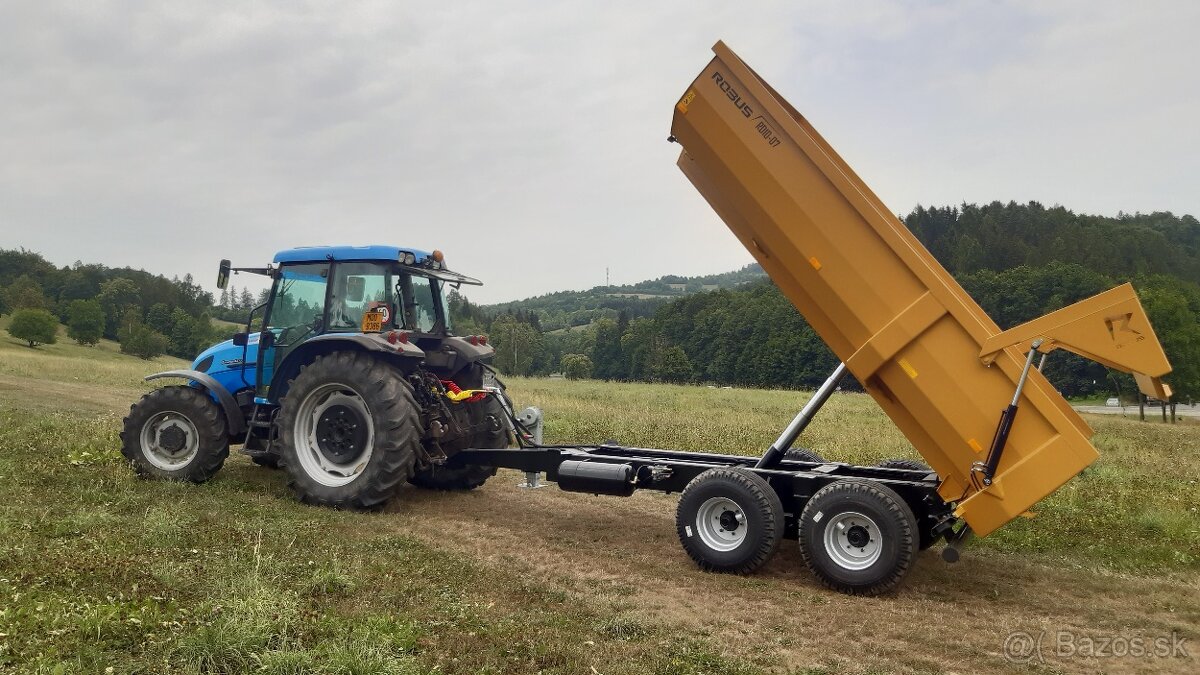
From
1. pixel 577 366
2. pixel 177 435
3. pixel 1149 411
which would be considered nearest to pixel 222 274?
pixel 177 435

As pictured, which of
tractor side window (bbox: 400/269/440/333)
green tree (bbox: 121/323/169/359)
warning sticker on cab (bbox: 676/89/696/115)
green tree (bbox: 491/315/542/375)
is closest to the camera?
warning sticker on cab (bbox: 676/89/696/115)

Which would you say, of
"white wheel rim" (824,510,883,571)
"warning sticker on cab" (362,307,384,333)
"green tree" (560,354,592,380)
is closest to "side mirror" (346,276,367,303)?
"warning sticker on cab" (362,307,384,333)

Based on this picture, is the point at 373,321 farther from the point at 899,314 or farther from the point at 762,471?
the point at 899,314

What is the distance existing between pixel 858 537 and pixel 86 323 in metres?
72.7

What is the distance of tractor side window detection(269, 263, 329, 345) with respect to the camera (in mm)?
8352

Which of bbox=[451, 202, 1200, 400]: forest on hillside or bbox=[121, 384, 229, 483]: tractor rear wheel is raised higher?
bbox=[451, 202, 1200, 400]: forest on hillside

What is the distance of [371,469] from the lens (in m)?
7.44

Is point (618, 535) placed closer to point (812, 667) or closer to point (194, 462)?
point (812, 667)

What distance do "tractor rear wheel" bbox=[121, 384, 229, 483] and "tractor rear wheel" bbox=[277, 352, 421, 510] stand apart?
1.05 m

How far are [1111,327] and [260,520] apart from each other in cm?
672

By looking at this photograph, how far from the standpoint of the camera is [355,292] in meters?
8.34

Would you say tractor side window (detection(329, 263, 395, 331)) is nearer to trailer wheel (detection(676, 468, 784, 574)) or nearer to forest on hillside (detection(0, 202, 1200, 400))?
trailer wheel (detection(676, 468, 784, 574))

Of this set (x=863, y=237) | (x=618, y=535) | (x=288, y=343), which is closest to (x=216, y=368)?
(x=288, y=343)

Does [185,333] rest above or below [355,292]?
above
